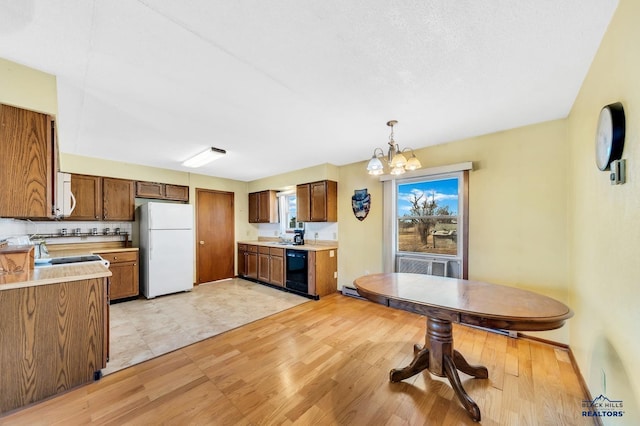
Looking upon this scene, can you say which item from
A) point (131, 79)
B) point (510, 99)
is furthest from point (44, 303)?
point (510, 99)

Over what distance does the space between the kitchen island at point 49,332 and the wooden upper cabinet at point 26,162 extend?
54 centimetres

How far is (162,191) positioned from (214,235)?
4.52ft

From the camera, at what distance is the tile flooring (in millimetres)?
2426

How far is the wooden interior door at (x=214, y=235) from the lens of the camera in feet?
16.8

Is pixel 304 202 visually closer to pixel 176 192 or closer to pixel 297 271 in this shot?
pixel 297 271

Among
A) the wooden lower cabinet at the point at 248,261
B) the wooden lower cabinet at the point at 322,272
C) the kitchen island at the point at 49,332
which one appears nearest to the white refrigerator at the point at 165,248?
the wooden lower cabinet at the point at 248,261

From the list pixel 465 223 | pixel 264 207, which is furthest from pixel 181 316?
Result: pixel 465 223

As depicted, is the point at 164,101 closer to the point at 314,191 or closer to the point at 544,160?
the point at 314,191

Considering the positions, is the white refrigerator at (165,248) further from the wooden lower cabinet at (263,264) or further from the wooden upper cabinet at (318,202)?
the wooden upper cabinet at (318,202)

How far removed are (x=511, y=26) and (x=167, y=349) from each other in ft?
12.2

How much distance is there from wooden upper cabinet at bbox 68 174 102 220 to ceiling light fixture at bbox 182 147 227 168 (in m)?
1.46

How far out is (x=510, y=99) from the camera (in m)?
2.11

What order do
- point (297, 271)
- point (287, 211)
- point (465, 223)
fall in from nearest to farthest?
1. point (465, 223)
2. point (297, 271)
3. point (287, 211)

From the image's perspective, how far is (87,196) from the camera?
12.6ft
